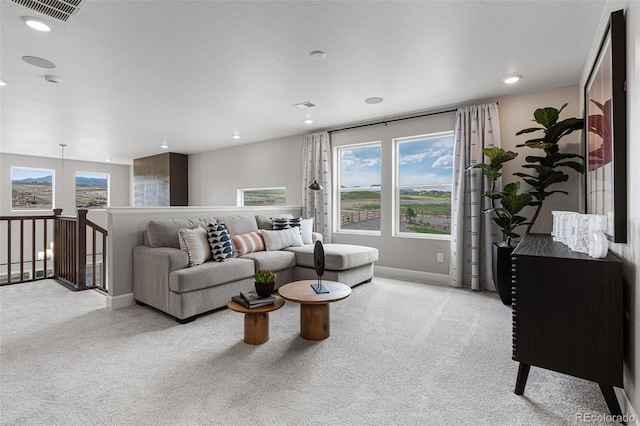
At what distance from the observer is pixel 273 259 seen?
3.83 meters

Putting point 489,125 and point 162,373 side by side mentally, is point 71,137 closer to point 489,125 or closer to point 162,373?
point 162,373

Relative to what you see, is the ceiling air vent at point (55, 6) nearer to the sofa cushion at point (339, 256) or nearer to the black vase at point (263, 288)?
Result: the black vase at point (263, 288)

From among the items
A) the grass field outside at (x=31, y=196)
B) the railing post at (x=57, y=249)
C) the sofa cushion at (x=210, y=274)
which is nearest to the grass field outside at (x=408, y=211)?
the sofa cushion at (x=210, y=274)

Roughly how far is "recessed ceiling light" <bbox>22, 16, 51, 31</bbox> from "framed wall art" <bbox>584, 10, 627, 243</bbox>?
3700 mm

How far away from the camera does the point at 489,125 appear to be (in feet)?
13.0

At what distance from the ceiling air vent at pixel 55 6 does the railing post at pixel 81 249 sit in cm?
267

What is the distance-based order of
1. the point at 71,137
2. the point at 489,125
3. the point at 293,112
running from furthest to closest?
the point at 71,137 → the point at 293,112 → the point at 489,125

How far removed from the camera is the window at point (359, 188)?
5.21 meters

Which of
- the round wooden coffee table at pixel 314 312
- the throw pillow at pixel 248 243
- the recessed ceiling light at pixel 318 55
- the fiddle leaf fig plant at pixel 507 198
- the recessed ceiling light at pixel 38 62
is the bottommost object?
the round wooden coffee table at pixel 314 312

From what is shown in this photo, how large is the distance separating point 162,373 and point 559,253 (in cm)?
251

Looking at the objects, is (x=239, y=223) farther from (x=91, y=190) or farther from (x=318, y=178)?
(x=91, y=190)

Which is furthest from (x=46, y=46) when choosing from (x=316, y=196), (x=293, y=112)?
(x=316, y=196)

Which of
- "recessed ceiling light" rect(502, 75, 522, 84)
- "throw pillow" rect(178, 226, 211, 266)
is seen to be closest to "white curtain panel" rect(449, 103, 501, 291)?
"recessed ceiling light" rect(502, 75, 522, 84)

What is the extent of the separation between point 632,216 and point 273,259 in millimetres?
3135
